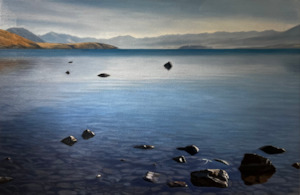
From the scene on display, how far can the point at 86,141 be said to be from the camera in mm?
11281

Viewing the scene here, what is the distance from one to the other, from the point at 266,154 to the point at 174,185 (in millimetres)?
4048

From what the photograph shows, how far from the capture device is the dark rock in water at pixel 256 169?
27.7 ft

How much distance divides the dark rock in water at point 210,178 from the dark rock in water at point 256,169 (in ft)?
2.45

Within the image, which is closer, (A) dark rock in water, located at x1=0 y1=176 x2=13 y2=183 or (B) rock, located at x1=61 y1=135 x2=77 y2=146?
(A) dark rock in water, located at x1=0 y1=176 x2=13 y2=183

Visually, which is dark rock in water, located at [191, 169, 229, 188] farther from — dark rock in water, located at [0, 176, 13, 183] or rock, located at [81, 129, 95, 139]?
rock, located at [81, 129, 95, 139]

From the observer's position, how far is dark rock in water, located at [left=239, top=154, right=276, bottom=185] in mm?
8453

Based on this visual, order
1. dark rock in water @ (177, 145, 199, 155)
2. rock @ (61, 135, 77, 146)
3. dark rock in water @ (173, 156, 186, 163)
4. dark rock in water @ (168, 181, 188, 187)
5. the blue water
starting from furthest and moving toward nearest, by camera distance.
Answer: rock @ (61, 135, 77, 146), dark rock in water @ (177, 145, 199, 155), dark rock in water @ (173, 156, 186, 163), the blue water, dark rock in water @ (168, 181, 188, 187)

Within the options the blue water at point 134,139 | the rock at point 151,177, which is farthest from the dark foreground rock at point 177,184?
the rock at point 151,177

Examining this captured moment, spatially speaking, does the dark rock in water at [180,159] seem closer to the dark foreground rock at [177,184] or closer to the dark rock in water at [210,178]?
the dark rock in water at [210,178]

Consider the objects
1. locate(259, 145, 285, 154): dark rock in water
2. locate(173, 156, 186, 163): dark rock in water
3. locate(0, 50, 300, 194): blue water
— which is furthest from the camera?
locate(259, 145, 285, 154): dark rock in water

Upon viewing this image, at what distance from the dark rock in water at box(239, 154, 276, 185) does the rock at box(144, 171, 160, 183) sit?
2.24 metres

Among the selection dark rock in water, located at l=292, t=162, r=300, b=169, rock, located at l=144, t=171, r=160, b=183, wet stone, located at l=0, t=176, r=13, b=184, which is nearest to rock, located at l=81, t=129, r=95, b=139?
wet stone, located at l=0, t=176, r=13, b=184

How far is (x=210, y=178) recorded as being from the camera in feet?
25.6

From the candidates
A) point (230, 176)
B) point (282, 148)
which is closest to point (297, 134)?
point (282, 148)
